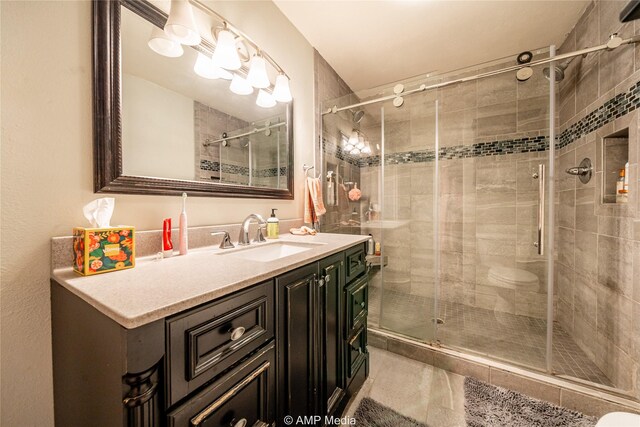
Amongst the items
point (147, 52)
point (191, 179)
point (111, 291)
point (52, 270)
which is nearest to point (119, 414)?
point (111, 291)

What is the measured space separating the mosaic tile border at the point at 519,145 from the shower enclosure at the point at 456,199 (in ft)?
0.04

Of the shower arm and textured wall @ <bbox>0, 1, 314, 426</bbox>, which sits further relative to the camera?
the shower arm

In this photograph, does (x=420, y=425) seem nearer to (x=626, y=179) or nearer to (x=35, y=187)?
(x=626, y=179)

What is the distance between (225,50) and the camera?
1118mm

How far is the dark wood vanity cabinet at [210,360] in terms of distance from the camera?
45cm

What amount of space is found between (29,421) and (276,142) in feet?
5.08

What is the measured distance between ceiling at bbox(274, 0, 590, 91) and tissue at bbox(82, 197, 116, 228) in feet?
5.63

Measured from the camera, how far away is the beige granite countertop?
453 mm

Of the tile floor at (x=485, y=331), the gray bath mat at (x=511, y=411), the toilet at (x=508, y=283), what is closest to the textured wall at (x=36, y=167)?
the gray bath mat at (x=511, y=411)

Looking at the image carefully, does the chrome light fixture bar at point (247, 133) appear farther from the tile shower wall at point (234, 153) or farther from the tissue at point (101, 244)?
the tissue at point (101, 244)

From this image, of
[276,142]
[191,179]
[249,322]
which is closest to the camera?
[249,322]

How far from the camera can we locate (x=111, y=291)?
1.79ft

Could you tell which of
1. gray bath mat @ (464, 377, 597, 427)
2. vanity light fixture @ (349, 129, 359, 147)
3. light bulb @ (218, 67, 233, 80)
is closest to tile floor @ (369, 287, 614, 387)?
gray bath mat @ (464, 377, 597, 427)

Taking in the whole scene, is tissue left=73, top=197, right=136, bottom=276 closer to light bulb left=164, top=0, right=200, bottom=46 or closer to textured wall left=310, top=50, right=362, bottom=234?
light bulb left=164, top=0, right=200, bottom=46
